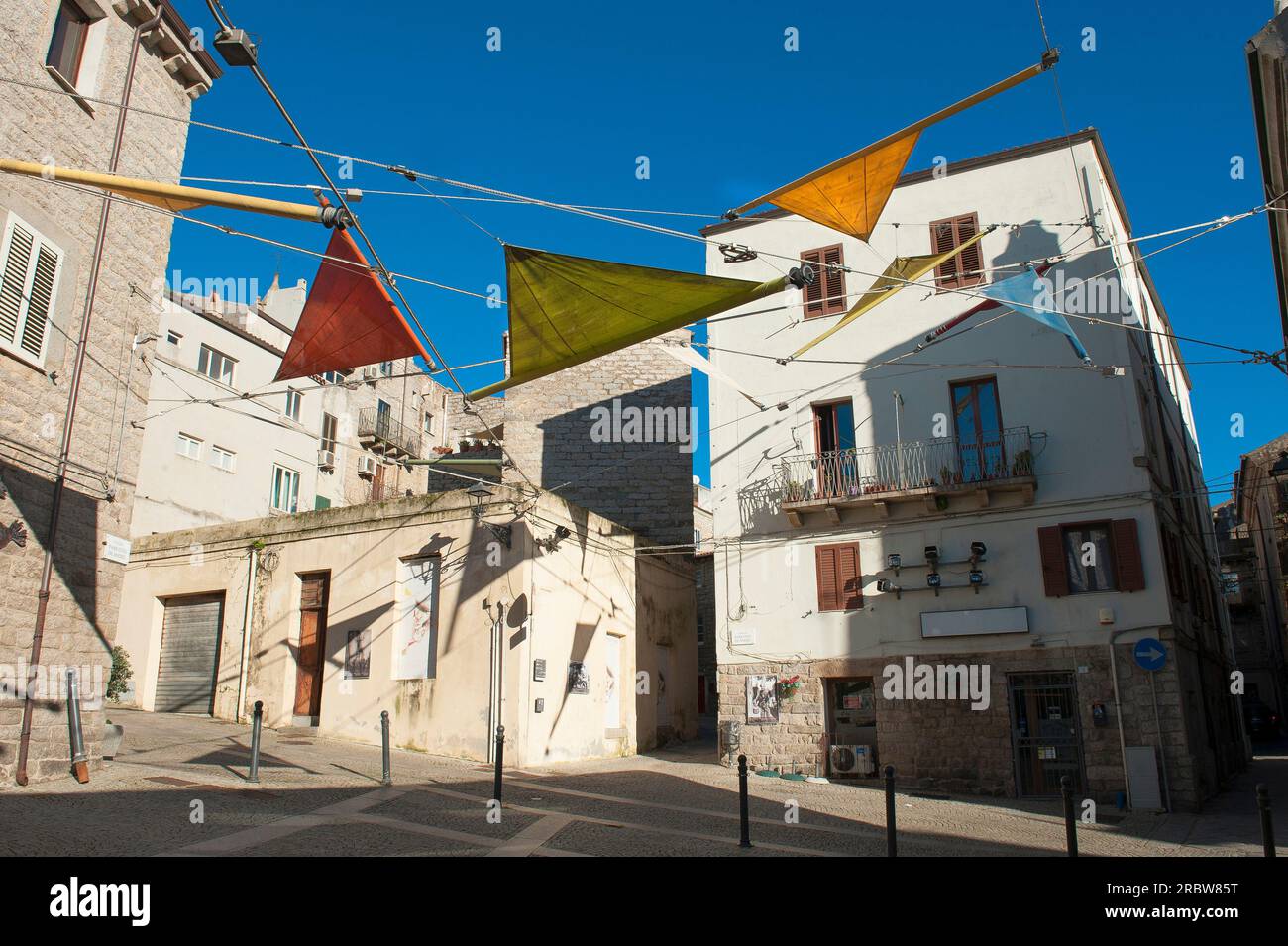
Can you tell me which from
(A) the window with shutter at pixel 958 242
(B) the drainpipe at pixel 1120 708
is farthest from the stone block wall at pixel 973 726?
(A) the window with shutter at pixel 958 242

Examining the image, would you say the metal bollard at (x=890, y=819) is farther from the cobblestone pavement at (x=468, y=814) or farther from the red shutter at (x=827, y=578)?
the red shutter at (x=827, y=578)

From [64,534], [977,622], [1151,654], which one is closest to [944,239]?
[977,622]

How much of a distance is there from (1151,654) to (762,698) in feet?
22.4

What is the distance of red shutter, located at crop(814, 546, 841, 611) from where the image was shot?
56.9ft

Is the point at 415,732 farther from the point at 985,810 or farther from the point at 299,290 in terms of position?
the point at 299,290

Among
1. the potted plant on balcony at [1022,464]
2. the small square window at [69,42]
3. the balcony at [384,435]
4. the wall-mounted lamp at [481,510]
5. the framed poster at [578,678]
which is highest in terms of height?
the balcony at [384,435]

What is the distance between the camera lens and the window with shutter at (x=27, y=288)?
9820 mm

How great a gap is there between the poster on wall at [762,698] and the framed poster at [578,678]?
338cm

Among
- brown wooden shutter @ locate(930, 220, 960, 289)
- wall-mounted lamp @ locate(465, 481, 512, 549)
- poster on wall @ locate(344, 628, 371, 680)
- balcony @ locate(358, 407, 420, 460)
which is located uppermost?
balcony @ locate(358, 407, 420, 460)

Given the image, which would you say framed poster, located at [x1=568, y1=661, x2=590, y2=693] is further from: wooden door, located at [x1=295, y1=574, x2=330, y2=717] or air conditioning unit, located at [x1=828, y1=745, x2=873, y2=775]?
air conditioning unit, located at [x1=828, y1=745, x2=873, y2=775]

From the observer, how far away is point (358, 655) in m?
17.4

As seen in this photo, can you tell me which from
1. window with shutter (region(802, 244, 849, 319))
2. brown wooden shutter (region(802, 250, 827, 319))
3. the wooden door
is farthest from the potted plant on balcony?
the wooden door

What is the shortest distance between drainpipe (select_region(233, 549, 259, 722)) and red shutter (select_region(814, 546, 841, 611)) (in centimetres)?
1158
